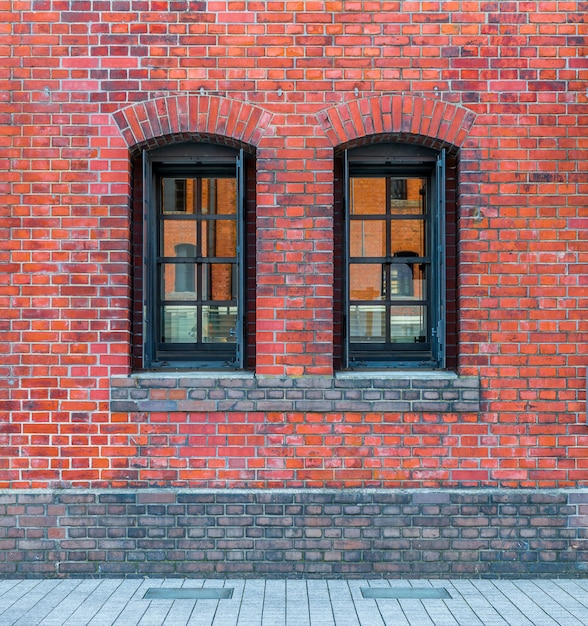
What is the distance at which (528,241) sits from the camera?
528 centimetres

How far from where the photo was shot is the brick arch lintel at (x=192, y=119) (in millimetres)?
5250

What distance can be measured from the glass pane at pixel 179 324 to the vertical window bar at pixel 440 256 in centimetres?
201

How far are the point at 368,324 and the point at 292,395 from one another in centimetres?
95

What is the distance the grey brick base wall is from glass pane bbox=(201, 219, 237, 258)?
1944 millimetres

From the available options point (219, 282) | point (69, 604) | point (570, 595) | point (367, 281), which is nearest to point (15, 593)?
point (69, 604)

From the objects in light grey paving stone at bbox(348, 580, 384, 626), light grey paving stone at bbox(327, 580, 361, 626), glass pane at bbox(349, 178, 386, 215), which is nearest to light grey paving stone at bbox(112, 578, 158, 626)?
light grey paving stone at bbox(327, 580, 361, 626)

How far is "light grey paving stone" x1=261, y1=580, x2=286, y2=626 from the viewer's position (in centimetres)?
435

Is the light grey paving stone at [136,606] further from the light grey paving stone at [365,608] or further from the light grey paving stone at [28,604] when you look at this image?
the light grey paving stone at [365,608]

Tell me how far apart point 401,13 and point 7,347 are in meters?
4.04

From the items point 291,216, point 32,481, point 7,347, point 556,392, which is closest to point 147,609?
point 32,481

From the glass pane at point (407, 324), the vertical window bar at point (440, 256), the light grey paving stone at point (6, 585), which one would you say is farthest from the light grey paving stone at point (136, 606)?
the vertical window bar at point (440, 256)

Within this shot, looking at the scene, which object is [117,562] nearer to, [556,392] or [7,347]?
[7,347]

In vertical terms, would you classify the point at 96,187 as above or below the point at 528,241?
above

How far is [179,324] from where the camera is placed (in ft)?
18.6
